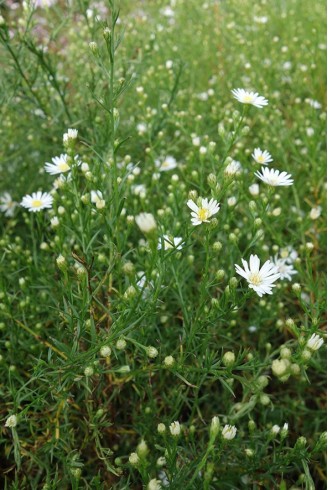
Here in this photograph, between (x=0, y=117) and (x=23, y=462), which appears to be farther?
(x=0, y=117)

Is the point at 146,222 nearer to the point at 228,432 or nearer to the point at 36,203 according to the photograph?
the point at 228,432

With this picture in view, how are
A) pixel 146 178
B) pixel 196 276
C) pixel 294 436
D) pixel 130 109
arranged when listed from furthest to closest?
pixel 130 109
pixel 146 178
pixel 196 276
pixel 294 436

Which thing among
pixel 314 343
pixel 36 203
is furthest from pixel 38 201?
pixel 314 343

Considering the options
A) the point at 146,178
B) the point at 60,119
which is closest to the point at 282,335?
the point at 146,178

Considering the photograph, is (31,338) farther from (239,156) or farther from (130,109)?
(130,109)

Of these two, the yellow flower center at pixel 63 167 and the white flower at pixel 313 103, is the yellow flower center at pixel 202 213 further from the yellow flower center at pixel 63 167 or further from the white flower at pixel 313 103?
the white flower at pixel 313 103

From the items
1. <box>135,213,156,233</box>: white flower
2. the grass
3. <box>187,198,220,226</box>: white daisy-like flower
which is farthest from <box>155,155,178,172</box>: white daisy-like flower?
<box>135,213,156,233</box>: white flower

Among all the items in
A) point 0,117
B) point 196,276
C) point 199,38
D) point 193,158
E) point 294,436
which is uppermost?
point 199,38

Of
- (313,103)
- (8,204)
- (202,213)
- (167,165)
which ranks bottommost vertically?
(202,213)
